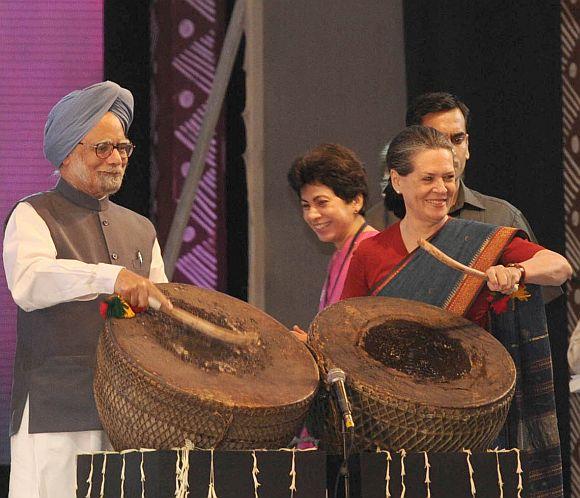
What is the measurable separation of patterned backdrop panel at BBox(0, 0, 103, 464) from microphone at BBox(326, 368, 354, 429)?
248 centimetres

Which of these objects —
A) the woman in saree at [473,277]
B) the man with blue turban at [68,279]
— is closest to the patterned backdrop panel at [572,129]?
the woman in saree at [473,277]

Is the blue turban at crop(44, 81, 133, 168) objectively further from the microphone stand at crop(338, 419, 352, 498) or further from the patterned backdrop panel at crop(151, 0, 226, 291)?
the patterned backdrop panel at crop(151, 0, 226, 291)

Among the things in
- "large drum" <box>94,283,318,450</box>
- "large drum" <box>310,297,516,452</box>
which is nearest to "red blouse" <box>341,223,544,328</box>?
"large drum" <box>310,297,516,452</box>

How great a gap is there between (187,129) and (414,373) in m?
2.59

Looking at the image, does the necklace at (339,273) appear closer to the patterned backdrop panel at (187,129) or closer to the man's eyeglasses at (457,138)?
the man's eyeglasses at (457,138)

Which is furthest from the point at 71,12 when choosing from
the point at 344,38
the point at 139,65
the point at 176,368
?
the point at 176,368

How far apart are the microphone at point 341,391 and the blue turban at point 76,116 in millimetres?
976

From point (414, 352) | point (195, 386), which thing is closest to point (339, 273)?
point (414, 352)

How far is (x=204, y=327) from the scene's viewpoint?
2.76m

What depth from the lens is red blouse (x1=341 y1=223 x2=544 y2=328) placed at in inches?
123

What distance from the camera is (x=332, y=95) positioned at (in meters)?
4.85

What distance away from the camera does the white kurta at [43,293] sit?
2934mm

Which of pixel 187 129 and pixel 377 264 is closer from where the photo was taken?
pixel 377 264

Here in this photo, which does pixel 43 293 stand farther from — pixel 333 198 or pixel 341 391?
pixel 333 198
